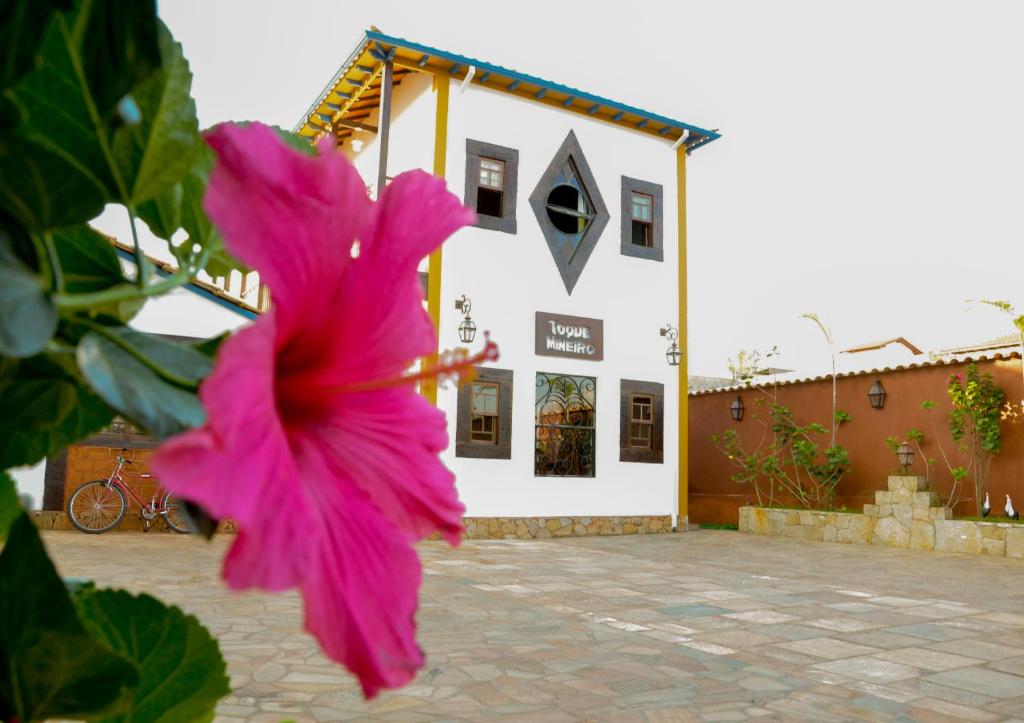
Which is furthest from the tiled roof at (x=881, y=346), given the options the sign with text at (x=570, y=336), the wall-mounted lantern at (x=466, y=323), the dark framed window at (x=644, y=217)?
the wall-mounted lantern at (x=466, y=323)

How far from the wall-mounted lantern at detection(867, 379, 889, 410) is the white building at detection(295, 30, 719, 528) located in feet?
7.93

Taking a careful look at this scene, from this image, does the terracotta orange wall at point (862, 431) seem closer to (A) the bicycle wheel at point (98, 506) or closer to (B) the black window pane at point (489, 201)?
(B) the black window pane at point (489, 201)

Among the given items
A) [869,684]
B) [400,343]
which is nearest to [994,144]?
[869,684]

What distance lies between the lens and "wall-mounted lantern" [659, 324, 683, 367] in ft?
34.0

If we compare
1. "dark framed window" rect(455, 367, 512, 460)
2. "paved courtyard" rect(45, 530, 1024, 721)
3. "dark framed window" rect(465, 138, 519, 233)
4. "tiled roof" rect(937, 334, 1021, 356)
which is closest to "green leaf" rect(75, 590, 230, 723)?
"paved courtyard" rect(45, 530, 1024, 721)

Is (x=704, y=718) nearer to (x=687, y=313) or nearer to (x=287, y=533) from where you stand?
(x=287, y=533)

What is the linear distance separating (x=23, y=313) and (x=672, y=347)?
1052 cm

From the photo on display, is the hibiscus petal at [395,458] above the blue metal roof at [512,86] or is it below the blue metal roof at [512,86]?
below

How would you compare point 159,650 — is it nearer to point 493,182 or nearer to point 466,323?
point 466,323

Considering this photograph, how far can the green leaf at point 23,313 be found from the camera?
17 cm

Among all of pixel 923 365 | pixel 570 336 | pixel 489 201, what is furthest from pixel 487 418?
pixel 923 365

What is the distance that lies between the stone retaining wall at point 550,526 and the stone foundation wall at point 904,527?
1.68 metres

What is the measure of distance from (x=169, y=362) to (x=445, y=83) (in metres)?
9.85

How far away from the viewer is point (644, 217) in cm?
1076
